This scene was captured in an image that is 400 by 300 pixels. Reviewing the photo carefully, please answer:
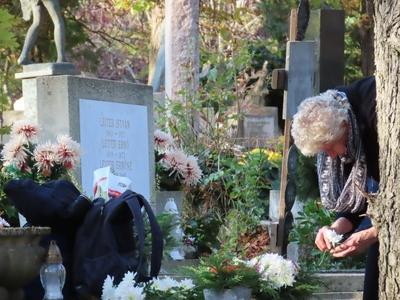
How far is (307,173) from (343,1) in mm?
12690

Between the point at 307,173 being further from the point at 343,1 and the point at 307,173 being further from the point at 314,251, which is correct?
the point at 343,1

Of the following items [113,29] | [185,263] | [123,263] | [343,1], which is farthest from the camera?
[113,29]

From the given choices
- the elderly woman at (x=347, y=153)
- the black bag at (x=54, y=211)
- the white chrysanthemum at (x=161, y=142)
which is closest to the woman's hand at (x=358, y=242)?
the elderly woman at (x=347, y=153)

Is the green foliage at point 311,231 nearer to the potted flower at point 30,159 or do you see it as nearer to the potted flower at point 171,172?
the potted flower at point 171,172

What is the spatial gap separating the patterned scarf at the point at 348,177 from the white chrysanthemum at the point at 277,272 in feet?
1.25

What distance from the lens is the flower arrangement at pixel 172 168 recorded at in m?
9.92

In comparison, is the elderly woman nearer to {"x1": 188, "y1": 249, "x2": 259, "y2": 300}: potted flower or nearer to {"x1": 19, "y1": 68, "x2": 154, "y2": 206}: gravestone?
{"x1": 188, "y1": 249, "x2": 259, "y2": 300}: potted flower

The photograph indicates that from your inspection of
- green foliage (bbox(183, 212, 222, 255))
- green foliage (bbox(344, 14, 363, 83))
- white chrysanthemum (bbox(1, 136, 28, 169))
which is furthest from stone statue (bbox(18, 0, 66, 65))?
green foliage (bbox(344, 14, 363, 83))

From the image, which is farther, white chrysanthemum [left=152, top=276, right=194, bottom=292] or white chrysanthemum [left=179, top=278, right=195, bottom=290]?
white chrysanthemum [left=179, top=278, right=195, bottom=290]

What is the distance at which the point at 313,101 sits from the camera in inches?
211

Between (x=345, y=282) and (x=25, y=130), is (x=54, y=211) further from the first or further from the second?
(x=25, y=130)

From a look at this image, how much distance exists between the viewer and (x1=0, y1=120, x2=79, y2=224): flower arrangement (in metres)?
8.00

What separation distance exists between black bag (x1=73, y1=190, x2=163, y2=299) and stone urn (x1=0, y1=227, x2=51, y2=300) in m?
0.26

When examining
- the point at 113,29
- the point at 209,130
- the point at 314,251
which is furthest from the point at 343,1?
the point at 314,251
